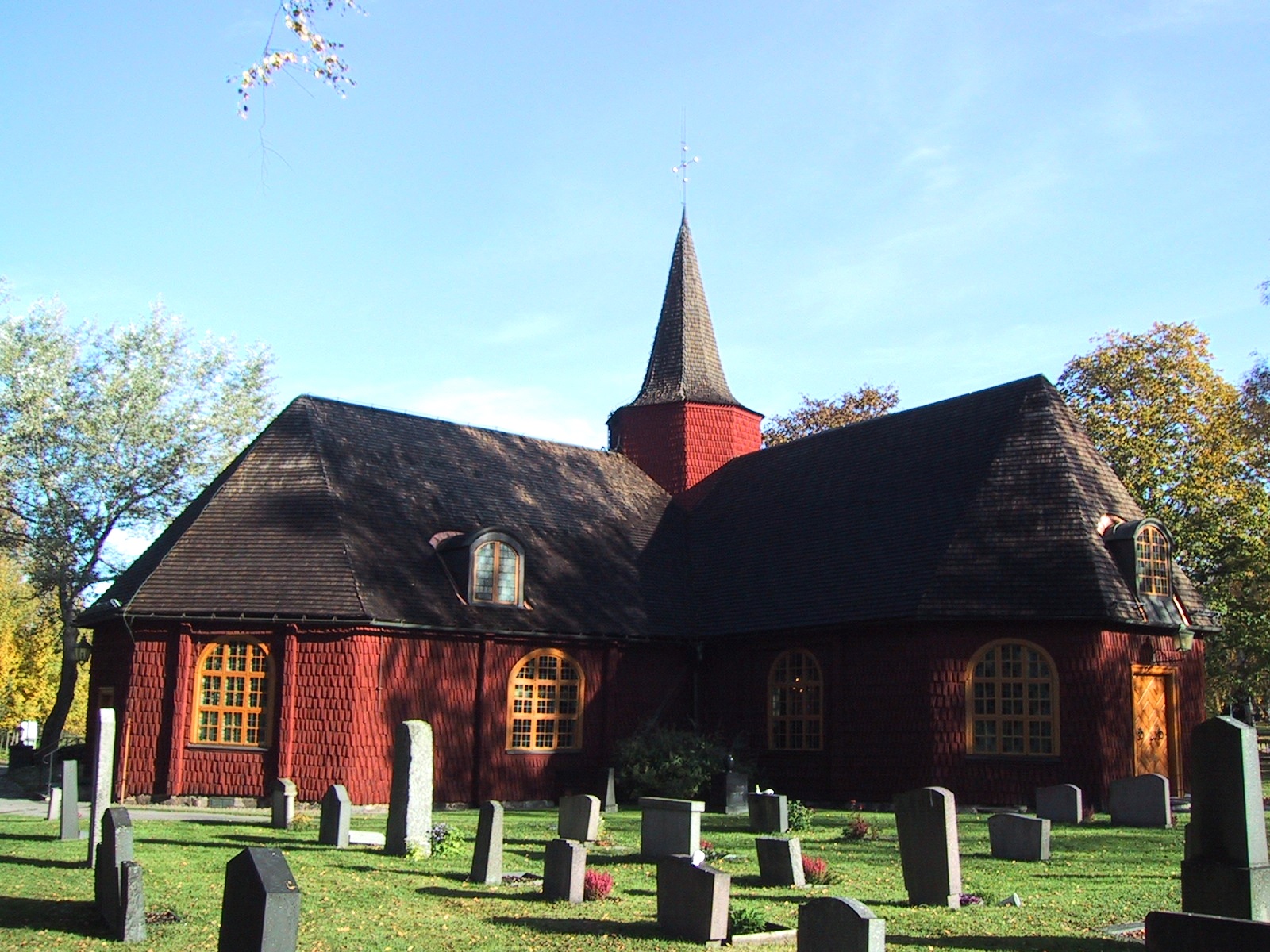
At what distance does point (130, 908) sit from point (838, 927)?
5.26 meters

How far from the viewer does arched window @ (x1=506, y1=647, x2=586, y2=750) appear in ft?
78.2

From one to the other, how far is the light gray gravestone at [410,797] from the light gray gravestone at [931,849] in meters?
5.75

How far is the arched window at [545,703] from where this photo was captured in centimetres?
2383

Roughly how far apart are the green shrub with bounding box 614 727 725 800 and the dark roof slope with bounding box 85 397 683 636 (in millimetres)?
2478

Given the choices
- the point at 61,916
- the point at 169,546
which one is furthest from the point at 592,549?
the point at 61,916

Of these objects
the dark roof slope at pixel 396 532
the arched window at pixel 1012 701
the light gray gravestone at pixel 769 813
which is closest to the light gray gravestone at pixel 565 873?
the light gray gravestone at pixel 769 813

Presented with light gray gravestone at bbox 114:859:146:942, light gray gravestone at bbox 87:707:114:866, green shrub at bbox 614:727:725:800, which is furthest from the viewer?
green shrub at bbox 614:727:725:800

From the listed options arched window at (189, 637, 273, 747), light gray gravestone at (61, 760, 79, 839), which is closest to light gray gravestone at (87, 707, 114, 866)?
light gray gravestone at (61, 760, 79, 839)

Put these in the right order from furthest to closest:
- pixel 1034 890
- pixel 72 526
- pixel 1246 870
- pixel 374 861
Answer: pixel 72 526 < pixel 374 861 < pixel 1034 890 < pixel 1246 870

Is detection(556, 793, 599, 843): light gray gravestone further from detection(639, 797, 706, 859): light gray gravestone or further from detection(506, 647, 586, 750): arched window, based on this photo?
detection(506, 647, 586, 750): arched window

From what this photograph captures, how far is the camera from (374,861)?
13.6m

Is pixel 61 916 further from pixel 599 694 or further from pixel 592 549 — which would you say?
pixel 592 549

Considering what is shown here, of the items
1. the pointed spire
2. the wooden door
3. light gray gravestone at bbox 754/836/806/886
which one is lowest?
light gray gravestone at bbox 754/836/806/886

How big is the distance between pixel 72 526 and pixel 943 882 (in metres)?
32.0
